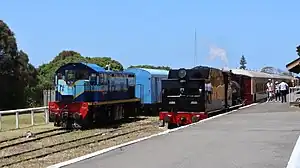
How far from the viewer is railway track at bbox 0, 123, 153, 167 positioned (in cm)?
1508

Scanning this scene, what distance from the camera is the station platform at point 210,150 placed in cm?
995

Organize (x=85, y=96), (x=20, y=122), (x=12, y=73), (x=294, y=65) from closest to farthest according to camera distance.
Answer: (x=85, y=96) → (x=20, y=122) → (x=294, y=65) → (x=12, y=73)

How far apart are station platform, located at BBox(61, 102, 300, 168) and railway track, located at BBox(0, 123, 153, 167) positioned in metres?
3.84

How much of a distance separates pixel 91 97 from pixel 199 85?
5.54 metres

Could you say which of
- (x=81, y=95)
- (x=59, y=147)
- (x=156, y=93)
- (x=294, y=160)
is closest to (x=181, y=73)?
(x=81, y=95)

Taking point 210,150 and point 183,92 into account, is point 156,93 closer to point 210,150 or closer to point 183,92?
point 183,92

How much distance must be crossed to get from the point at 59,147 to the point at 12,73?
31094 mm

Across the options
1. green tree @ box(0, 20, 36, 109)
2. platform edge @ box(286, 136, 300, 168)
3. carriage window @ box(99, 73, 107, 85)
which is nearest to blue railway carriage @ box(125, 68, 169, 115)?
carriage window @ box(99, 73, 107, 85)

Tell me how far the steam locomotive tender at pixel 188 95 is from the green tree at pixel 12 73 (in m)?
25.7

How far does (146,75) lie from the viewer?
33.2m

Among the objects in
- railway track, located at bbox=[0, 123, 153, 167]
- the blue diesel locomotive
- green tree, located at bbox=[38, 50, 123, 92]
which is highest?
green tree, located at bbox=[38, 50, 123, 92]

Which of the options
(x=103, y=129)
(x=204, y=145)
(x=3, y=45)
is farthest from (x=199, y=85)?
(x=3, y=45)

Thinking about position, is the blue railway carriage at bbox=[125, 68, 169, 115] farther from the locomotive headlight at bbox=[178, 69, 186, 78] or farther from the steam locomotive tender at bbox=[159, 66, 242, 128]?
the locomotive headlight at bbox=[178, 69, 186, 78]

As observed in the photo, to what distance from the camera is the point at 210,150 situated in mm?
11719
